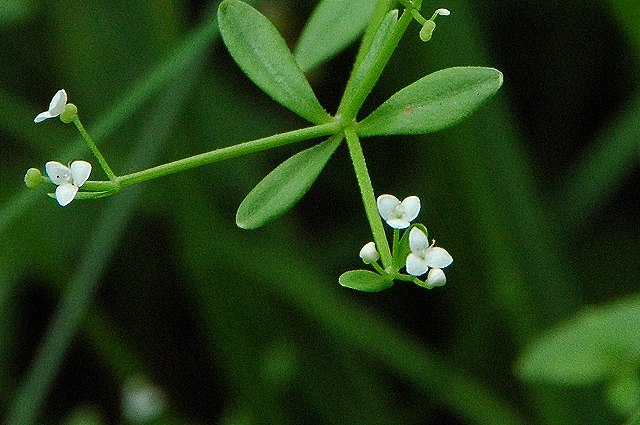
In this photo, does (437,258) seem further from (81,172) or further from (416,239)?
(81,172)

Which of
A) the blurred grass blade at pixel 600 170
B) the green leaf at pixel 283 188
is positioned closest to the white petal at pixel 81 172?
the green leaf at pixel 283 188

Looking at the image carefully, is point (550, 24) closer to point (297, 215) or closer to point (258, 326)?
point (297, 215)

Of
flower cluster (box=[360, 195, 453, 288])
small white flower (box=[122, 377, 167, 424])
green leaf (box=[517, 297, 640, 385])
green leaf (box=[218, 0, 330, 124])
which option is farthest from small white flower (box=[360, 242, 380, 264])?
small white flower (box=[122, 377, 167, 424])

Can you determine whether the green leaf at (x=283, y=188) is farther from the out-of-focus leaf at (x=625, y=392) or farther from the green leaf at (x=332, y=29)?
the out-of-focus leaf at (x=625, y=392)

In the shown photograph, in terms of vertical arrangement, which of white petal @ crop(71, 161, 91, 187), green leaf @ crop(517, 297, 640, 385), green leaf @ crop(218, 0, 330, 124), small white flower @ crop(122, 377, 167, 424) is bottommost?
white petal @ crop(71, 161, 91, 187)

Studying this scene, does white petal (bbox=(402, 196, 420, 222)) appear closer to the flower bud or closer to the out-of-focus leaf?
the flower bud

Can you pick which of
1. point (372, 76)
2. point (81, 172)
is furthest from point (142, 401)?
point (372, 76)

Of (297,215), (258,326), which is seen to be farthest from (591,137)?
(258,326)

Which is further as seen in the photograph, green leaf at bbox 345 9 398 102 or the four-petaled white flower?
green leaf at bbox 345 9 398 102
